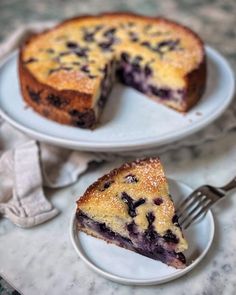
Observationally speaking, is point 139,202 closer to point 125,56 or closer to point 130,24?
point 125,56

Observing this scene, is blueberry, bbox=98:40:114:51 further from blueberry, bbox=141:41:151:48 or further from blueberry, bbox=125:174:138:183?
Result: blueberry, bbox=125:174:138:183

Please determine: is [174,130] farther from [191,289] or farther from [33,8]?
[33,8]

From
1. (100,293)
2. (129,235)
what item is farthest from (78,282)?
(129,235)

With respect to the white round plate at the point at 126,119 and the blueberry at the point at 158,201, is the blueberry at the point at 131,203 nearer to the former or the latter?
the blueberry at the point at 158,201

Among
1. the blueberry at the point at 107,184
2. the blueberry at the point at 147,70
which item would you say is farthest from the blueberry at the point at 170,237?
the blueberry at the point at 147,70

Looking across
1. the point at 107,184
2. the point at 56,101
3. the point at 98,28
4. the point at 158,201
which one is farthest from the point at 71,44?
the point at 158,201

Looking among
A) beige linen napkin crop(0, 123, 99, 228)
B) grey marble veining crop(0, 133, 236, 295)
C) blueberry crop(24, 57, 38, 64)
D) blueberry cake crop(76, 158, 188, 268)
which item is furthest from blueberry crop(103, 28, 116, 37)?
blueberry cake crop(76, 158, 188, 268)
